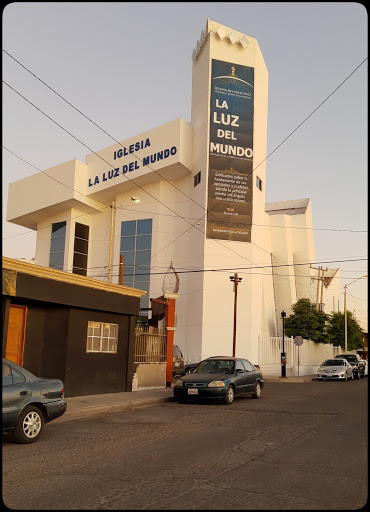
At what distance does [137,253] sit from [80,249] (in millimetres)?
6557

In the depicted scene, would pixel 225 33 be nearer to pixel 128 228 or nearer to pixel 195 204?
pixel 195 204

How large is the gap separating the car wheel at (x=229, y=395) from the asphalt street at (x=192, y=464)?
279 cm

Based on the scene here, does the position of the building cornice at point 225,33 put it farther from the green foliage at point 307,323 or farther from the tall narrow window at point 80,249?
the green foliage at point 307,323

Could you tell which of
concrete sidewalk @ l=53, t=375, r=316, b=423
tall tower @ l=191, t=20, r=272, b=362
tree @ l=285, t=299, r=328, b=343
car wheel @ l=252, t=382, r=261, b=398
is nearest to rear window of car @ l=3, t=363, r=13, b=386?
concrete sidewalk @ l=53, t=375, r=316, b=423

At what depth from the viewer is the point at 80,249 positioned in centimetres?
4703

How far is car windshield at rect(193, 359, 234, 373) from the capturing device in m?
17.9


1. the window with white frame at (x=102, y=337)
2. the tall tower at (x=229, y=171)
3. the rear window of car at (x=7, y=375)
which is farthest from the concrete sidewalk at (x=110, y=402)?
the tall tower at (x=229, y=171)

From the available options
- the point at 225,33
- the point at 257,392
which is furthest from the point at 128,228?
the point at 257,392

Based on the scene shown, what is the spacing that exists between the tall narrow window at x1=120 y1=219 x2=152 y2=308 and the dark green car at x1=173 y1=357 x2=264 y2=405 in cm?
2356

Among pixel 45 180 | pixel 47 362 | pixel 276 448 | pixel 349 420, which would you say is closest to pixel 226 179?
pixel 45 180

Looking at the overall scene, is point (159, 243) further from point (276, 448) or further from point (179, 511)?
point (179, 511)

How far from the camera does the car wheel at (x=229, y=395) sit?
1666 centimetres

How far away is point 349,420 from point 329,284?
56.2 metres

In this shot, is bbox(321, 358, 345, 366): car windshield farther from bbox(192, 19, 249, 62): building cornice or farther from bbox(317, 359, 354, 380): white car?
bbox(192, 19, 249, 62): building cornice
